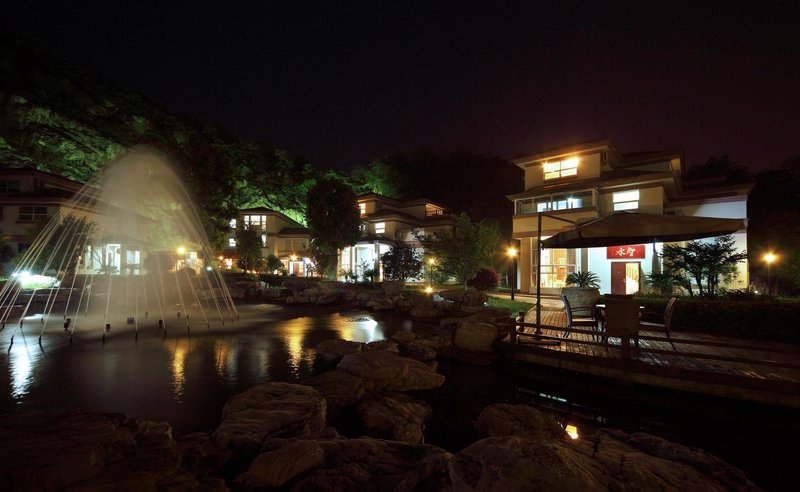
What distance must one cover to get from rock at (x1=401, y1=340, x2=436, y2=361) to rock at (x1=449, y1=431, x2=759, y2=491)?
674 cm

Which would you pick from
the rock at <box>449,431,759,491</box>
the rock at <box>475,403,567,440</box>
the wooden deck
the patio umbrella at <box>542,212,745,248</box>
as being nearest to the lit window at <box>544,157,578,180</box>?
the wooden deck

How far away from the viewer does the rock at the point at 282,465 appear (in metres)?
4.68

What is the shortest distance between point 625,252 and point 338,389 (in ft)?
64.2

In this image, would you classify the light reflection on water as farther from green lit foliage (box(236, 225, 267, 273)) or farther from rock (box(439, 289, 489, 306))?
green lit foliage (box(236, 225, 267, 273))

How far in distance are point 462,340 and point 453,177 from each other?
153ft

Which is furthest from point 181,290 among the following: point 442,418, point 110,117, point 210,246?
point 110,117

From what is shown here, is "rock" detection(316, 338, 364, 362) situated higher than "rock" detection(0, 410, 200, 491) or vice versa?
"rock" detection(0, 410, 200, 491)

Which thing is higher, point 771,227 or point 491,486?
point 771,227

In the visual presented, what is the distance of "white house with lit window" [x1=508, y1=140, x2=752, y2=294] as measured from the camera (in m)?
20.6

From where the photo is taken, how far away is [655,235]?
27.1 ft

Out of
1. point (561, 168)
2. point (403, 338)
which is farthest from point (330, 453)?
point (561, 168)

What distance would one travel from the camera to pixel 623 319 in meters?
8.29

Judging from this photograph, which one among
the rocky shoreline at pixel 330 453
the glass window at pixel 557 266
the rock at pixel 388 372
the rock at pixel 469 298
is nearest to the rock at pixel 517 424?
the rocky shoreline at pixel 330 453

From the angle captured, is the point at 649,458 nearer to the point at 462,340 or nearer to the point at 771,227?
the point at 462,340
